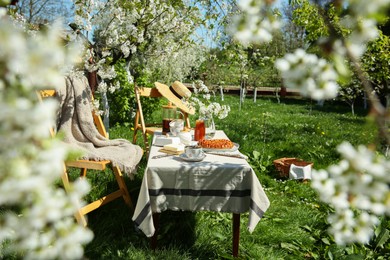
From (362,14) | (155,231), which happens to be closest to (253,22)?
(362,14)

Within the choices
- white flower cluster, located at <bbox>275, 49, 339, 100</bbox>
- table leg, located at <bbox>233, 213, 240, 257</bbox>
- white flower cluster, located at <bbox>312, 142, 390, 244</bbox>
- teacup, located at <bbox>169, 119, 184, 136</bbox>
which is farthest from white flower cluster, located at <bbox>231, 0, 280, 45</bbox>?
teacup, located at <bbox>169, 119, 184, 136</bbox>

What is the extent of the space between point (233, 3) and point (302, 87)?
5.89 m

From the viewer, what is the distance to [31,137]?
2.31 feet

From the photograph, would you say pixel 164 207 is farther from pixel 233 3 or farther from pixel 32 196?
pixel 233 3

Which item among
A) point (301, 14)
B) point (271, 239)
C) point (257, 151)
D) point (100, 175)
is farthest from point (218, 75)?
point (271, 239)

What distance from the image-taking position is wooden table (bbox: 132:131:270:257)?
293cm

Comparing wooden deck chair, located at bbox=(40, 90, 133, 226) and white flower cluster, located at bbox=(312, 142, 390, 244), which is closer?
white flower cluster, located at bbox=(312, 142, 390, 244)

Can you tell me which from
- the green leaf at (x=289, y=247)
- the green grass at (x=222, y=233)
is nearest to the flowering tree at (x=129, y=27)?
the green grass at (x=222, y=233)

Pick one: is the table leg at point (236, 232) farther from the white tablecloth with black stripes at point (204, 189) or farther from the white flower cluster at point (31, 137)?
the white flower cluster at point (31, 137)

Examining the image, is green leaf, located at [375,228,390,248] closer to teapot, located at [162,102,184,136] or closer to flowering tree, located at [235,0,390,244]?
teapot, located at [162,102,184,136]

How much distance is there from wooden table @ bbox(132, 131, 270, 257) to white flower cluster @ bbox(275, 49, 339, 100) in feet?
6.18

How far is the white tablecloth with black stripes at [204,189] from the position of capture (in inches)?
115

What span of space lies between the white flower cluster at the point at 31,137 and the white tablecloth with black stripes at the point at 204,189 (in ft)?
6.86

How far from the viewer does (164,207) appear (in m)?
2.95
